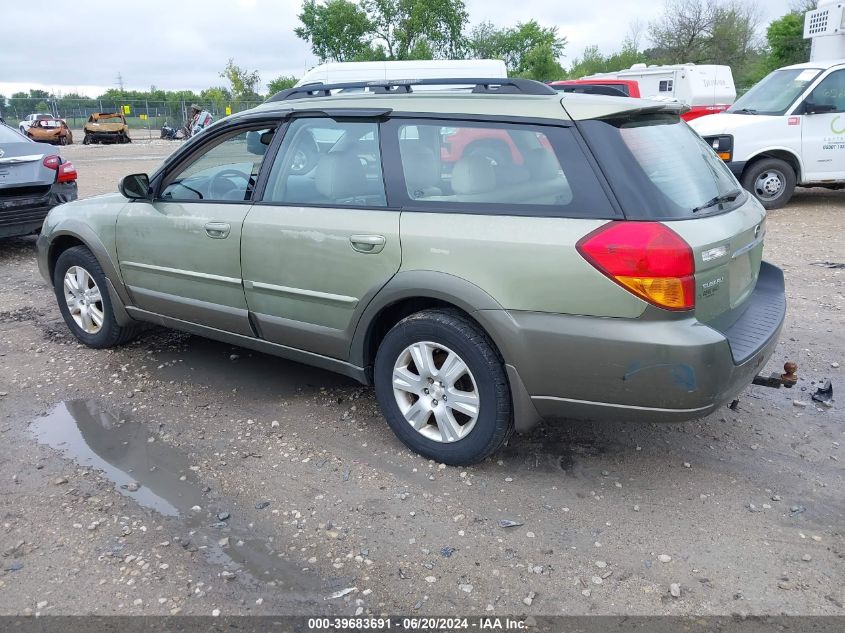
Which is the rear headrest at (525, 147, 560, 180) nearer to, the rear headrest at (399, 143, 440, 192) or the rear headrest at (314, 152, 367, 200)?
the rear headrest at (399, 143, 440, 192)

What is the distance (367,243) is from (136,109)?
4412cm

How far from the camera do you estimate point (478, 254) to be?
3180mm

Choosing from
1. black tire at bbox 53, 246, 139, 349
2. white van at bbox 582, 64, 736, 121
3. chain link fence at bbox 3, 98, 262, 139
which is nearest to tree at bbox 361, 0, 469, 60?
chain link fence at bbox 3, 98, 262, 139

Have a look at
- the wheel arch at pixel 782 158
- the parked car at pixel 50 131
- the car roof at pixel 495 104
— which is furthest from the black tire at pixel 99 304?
the parked car at pixel 50 131

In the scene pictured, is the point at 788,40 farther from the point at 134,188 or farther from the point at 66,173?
the point at 134,188

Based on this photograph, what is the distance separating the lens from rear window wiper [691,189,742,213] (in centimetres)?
320

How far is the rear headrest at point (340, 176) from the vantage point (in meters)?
3.69

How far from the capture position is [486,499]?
3275 mm

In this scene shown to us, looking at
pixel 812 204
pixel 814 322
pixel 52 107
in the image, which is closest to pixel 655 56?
pixel 52 107

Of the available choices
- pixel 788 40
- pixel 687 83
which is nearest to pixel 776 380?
pixel 687 83

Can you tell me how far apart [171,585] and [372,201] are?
194 centimetres

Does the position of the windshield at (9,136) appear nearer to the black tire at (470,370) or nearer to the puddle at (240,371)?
the puddle at (240,371)

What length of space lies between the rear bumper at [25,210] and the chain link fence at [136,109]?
114 feet

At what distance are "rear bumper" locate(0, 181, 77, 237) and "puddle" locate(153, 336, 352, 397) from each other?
3.90 meters
